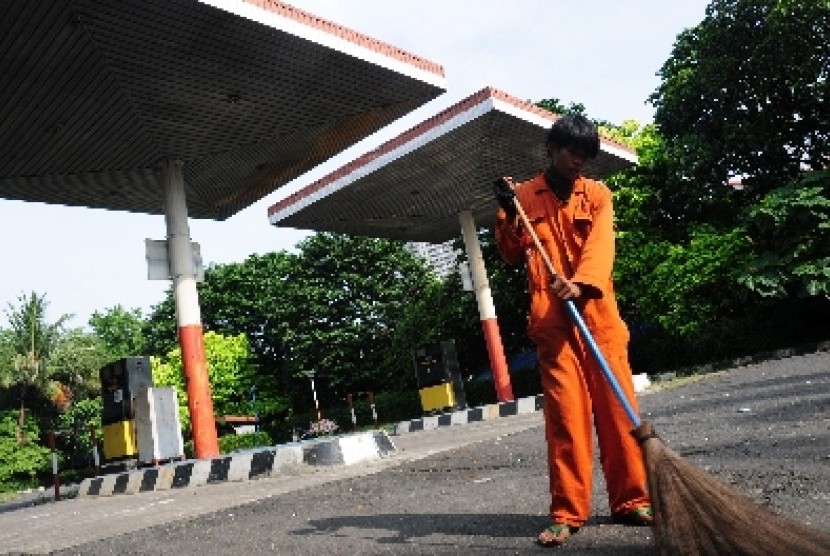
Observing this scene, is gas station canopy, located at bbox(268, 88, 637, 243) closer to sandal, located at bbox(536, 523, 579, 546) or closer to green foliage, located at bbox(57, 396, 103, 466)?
sandal, located at bbox(536, 523, 579, 546)

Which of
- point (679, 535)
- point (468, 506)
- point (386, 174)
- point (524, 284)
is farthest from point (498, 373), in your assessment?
point (679, 535)

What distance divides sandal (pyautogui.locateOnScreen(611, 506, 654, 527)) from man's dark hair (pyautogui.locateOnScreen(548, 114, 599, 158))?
1.54 metres

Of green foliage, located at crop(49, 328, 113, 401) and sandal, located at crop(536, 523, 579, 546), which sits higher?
green foliage, located at crop(49, 328, 113, 401)

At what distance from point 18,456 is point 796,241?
32.1 meters

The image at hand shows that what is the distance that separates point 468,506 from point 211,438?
321 inches

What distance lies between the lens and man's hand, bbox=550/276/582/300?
3.01 m

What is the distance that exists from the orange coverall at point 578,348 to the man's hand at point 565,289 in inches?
1.7

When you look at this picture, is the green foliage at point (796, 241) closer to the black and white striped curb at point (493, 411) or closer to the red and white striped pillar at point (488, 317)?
the black and white striped curb at point (493, 411)

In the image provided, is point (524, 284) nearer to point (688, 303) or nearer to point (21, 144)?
point (688, 303)

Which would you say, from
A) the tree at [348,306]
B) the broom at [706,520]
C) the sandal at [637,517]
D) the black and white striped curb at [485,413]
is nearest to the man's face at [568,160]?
the broom at [706,520]

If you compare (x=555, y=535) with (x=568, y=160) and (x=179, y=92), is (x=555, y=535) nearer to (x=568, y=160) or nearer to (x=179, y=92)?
(x=568, y=160)

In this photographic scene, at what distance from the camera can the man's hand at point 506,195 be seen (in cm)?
329

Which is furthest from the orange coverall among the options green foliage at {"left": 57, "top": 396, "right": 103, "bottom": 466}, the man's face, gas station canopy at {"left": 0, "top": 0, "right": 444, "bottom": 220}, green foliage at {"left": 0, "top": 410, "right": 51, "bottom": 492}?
green foliage at {"left": 57, "top": 396, "right": 103, "bottom": 466}

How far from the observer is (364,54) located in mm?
9547
